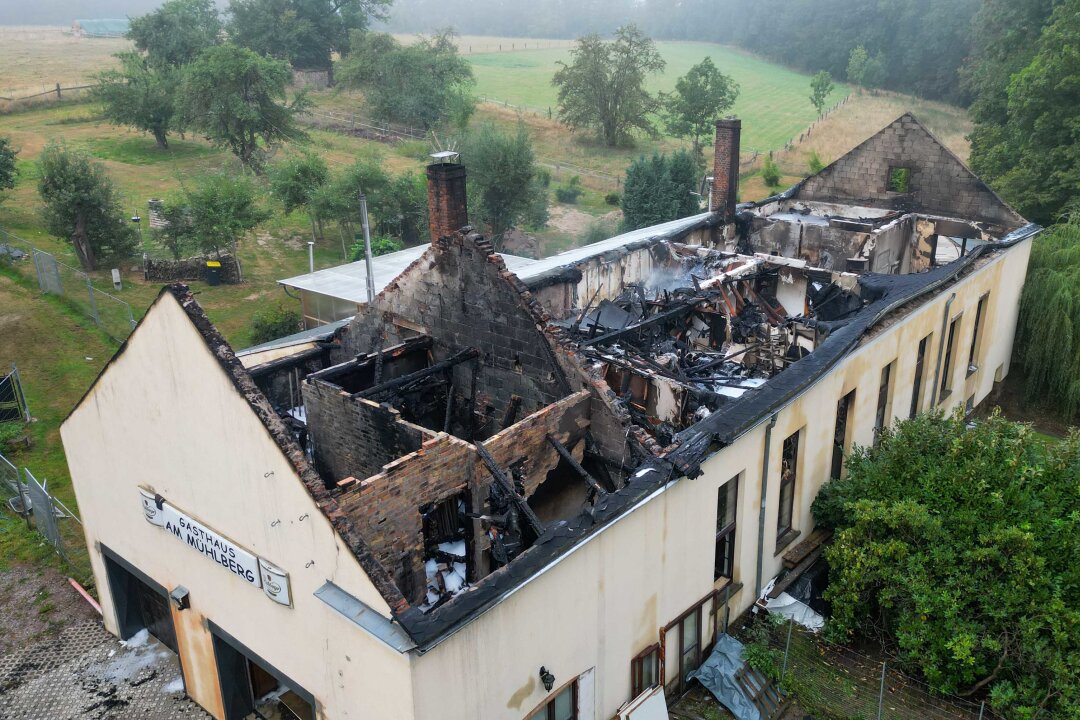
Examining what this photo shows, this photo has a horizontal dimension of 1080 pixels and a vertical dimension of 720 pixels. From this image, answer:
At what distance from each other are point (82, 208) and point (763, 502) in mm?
31334

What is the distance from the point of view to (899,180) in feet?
79.9

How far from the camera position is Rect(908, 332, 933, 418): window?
1859cm

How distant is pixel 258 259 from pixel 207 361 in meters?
32.3

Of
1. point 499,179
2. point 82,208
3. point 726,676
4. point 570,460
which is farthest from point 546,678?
point 499,179

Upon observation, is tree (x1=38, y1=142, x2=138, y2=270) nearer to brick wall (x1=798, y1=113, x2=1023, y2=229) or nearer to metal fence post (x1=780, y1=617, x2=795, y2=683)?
brick wall (x1=798, y1=113, x2=1023, y2=229)

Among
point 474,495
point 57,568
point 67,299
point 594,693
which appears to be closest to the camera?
point 594,693

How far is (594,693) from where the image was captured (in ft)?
36.8

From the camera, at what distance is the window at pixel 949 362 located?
20.2 metres

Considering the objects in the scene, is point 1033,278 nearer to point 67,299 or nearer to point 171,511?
point 171,511

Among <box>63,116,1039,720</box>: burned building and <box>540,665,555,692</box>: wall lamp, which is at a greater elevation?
<box>63,116,1039,720</box>: burned building

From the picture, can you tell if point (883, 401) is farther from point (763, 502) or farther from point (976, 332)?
point (976, 332)

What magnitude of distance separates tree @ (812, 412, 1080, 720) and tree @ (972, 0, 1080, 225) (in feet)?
68.7

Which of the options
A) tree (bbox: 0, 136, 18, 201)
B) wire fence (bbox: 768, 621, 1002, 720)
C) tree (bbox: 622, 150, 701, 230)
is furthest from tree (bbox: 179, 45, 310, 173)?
wire fence (bbox: 768, 621, 1002, 720)

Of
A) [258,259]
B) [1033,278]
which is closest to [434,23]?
[258,259]
